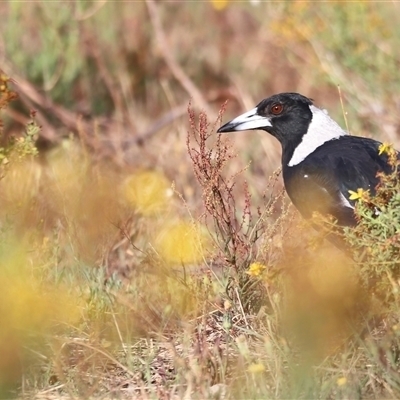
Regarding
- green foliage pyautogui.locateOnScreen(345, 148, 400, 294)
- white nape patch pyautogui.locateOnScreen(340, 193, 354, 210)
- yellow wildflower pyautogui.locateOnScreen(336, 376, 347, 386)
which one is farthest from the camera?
white nape patch pyautogui.locateOnScreen(340, 193, 354, 210)

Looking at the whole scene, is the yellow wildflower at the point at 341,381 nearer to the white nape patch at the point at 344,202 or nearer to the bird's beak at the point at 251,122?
the white nape patch at the point at 344,202

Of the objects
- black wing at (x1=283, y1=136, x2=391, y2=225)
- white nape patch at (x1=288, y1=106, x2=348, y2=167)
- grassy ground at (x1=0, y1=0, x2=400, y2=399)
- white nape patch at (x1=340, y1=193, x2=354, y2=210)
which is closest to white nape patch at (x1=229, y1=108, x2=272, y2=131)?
grassy ground at (x1=0, y1=0, x2=400, y2=399)

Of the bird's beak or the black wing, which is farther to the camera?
the bird's beak

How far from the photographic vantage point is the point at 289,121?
498 cm

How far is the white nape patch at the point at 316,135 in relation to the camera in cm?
479

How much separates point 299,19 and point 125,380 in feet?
12.8

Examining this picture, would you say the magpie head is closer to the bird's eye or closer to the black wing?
the bird's eye

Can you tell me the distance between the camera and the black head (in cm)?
496

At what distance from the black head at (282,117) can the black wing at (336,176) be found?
0.32m

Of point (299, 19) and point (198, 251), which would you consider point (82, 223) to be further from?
point (299, 19)

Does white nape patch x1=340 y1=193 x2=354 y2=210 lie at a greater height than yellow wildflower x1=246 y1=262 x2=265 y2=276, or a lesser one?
greater

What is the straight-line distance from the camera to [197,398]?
121 inches

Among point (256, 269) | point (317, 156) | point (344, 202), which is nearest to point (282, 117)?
point (317, 156)

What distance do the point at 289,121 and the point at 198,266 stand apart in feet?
3.79
